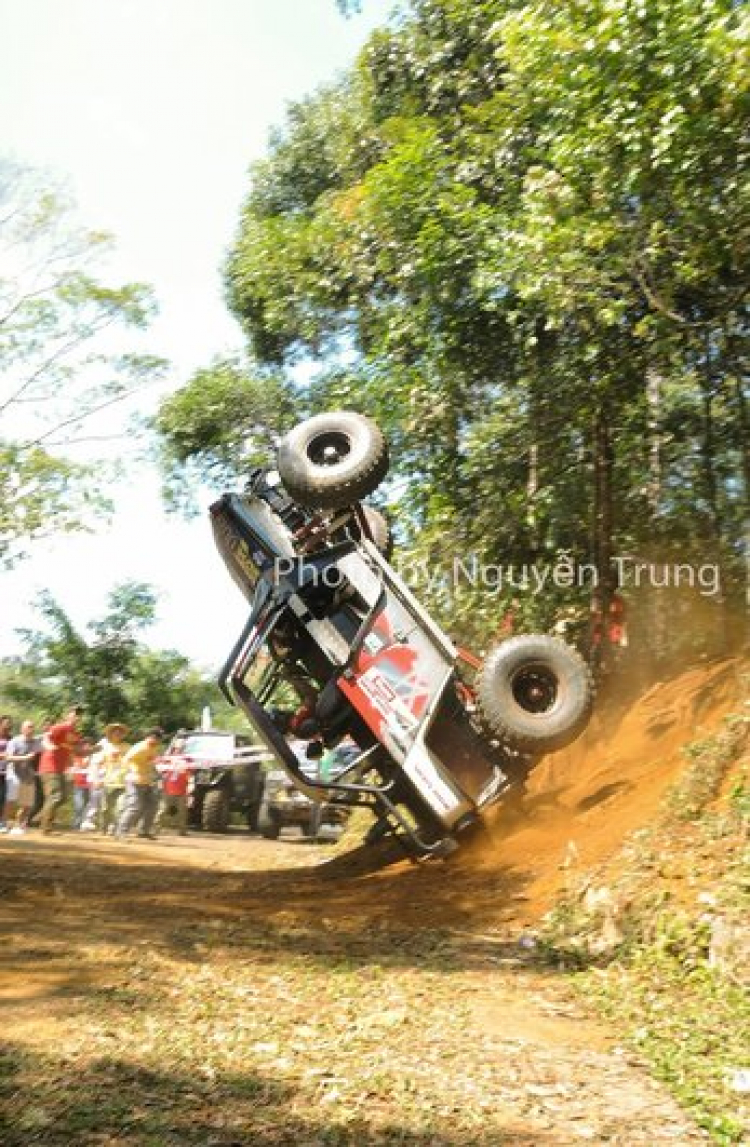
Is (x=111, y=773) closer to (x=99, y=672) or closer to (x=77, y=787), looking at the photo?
(x=77, y=787)

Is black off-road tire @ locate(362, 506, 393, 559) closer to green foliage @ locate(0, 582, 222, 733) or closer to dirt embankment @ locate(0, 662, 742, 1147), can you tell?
dirt embankment @ locate(0, 662, 742, 1147)

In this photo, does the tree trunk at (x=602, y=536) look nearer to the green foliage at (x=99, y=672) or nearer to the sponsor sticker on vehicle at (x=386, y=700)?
the sponsor sticker on vehicle at (x=386, y=700)

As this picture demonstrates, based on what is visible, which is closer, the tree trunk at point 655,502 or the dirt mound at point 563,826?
the dirt mound at point 563,826

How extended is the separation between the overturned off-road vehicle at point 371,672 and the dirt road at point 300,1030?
0.86m

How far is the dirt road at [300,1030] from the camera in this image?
11.1ft

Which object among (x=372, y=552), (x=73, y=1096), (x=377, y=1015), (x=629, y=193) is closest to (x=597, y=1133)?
(x=377, y=1015)

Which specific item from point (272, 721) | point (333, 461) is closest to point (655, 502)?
point (333, 461)

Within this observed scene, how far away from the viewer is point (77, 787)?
15812 millimetres

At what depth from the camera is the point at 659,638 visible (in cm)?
1318

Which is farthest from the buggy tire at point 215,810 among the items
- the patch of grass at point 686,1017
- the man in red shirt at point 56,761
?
the patch of grass at point 686,1017

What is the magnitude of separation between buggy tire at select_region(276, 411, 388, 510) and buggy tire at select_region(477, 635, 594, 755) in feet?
5.65

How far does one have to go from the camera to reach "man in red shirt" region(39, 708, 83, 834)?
12633mm

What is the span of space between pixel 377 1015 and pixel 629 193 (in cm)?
679

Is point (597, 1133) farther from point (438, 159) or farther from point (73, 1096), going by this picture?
point (438, 159)
